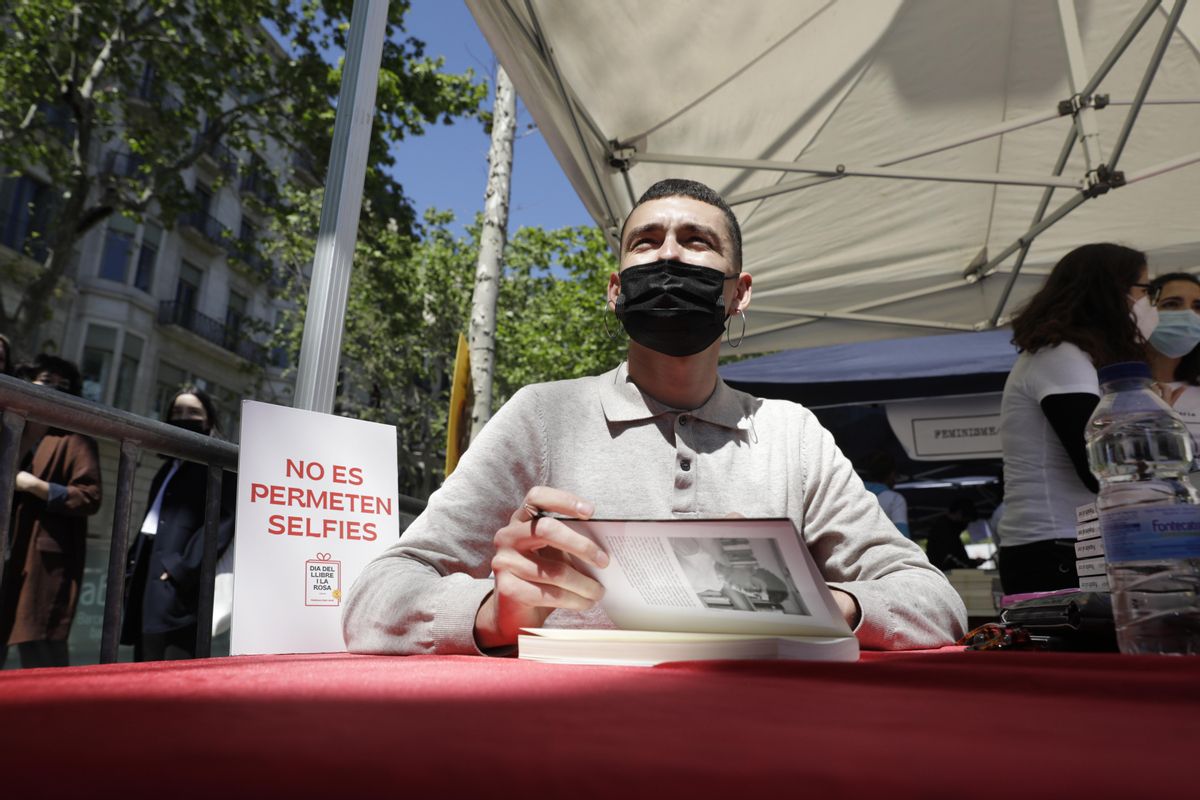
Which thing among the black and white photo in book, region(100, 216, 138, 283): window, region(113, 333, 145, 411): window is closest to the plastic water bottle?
the black and white photo in book

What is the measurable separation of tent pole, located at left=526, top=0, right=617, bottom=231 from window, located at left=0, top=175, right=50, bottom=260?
19708 mm

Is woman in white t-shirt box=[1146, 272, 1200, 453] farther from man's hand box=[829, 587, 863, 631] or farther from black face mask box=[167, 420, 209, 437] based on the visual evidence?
black face mask box=[167, 420, 209, 437]

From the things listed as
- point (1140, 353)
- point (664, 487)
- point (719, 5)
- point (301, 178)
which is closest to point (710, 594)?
point (664, 487)

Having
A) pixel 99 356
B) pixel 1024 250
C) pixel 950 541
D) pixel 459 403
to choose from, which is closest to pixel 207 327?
pixel 99 356

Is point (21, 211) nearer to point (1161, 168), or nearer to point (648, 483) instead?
point (1161, 168)

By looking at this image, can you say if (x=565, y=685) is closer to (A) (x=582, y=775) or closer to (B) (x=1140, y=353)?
(A) (x=582, y=775)

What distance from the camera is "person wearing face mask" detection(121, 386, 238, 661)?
3418 millimetres

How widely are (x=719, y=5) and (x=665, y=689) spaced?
3.62 metres

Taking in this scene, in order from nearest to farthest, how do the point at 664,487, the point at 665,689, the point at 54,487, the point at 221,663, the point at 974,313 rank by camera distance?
the point at 665,689 → the point at 221,663 → the point at 664,487 → the point at 54,487 → the point at 974,313

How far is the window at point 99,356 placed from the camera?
2277 cm

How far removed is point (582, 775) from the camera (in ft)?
1.15

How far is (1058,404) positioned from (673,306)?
1.22m

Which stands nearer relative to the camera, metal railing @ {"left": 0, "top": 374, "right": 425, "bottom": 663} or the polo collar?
metal railing @ {"left": 0, "top": 374, "right": 425, "bottom": 663}

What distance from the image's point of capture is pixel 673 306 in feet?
6.32
